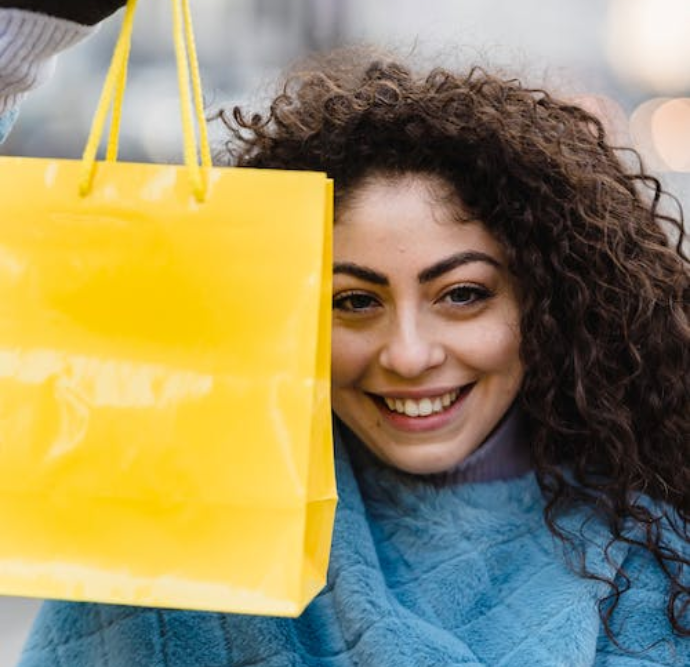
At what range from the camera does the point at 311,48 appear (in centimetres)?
774

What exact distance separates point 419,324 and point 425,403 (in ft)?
0.49

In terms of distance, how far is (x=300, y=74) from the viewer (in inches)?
84.2

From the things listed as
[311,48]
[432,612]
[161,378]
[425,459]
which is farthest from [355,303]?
[311,48]

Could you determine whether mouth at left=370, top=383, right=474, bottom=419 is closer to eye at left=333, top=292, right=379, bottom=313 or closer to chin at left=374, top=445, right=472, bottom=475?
chin at left=374, top=445, right=472, bottom=475

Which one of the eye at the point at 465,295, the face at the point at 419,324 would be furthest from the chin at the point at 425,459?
the eye at the point at 465,295

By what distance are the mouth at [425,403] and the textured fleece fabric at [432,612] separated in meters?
0.17

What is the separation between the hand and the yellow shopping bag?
5cm

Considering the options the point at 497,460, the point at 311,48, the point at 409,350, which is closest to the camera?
the point at 409,350

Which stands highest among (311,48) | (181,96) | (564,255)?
(181,96)

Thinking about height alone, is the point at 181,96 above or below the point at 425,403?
above

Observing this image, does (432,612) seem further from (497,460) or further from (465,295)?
(465,295)

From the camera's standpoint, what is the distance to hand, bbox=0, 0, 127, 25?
129 cm

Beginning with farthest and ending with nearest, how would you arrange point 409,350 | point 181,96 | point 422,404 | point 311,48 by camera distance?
point 311,48
point 422,404
point 409,350
point 181,96

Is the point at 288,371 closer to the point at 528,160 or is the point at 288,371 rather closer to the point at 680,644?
the point at 528,160
